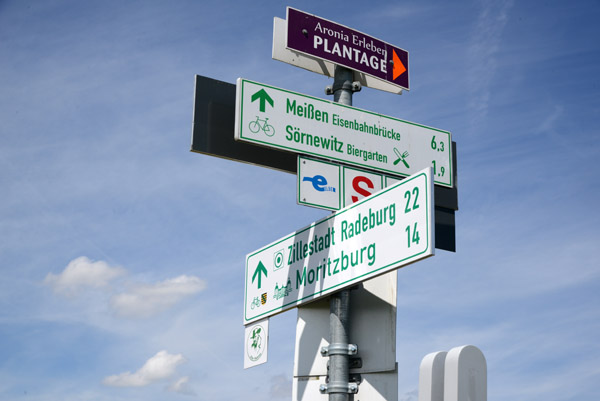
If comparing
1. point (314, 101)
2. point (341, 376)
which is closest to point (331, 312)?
point (341, 376)

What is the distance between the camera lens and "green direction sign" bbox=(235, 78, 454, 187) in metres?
5.94

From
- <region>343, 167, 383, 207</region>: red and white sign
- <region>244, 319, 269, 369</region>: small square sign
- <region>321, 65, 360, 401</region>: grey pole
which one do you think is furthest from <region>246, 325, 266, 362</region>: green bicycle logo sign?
<region>343, 167, 383, 207</region>: red and white sign

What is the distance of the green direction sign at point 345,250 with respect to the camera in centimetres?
469

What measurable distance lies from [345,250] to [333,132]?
4.22ft

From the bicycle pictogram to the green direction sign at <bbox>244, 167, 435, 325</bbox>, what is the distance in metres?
0.86

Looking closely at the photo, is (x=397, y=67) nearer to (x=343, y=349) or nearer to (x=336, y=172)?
(x=336, y=172)

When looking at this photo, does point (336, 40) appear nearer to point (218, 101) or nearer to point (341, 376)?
point (218, 101)

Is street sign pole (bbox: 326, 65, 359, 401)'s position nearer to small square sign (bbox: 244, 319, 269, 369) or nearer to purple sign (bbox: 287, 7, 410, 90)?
small square sign (bbox: 244, 319, 269, 369)

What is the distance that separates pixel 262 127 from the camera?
595 cm

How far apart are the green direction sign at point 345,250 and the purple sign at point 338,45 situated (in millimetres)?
1733

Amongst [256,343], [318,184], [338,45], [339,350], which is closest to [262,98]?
[318,184]

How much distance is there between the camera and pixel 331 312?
564 cm

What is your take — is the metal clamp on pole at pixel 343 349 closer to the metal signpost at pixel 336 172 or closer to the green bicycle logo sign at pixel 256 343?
the metal signpost at pixel 336 172

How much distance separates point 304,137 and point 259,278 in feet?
4.34
